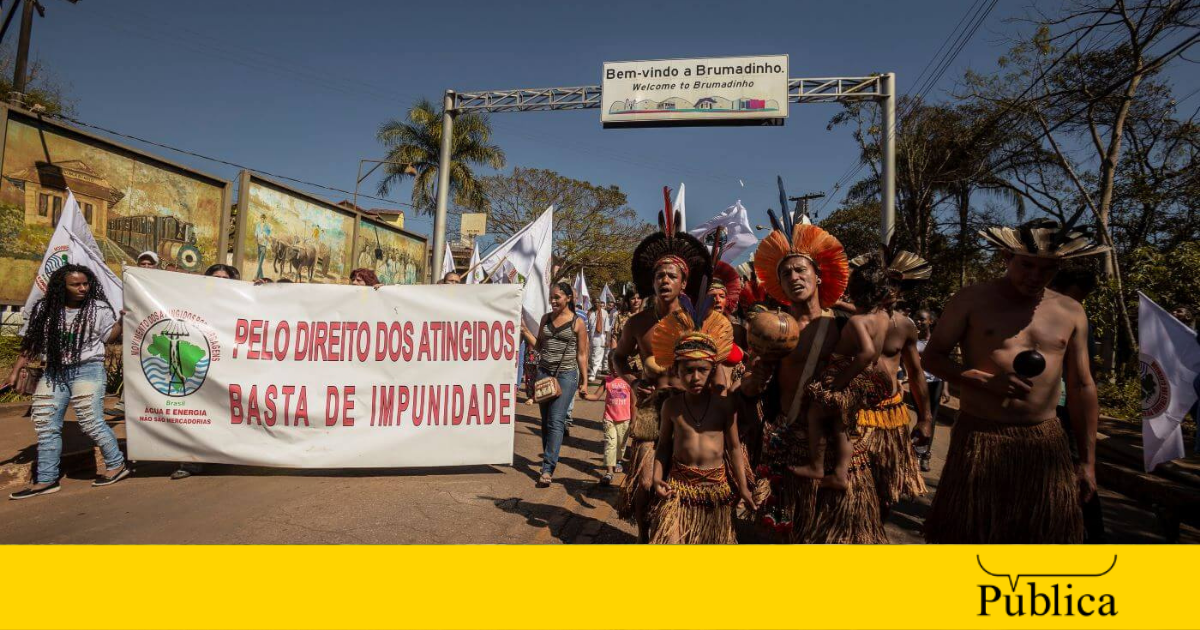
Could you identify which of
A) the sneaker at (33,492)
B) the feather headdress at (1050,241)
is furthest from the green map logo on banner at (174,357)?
the feather headdress at (1050,241)

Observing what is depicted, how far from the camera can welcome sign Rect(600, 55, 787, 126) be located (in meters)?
13.8

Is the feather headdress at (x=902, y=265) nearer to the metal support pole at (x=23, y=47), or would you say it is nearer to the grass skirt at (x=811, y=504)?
the grass skirt at (x=811, y=504)

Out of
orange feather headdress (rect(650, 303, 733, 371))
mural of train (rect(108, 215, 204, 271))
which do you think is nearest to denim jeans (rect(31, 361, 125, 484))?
orange feather headdress (rect(650, 303, 733, 371))

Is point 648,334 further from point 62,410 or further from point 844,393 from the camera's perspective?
point 62,410

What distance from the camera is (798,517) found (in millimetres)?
3123

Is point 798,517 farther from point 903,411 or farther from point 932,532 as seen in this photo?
point 903,411

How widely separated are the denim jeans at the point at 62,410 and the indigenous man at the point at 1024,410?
6028mm

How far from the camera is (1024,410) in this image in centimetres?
278

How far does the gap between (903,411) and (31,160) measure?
12108mm

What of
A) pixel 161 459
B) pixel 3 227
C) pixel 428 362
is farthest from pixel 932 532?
pixel 3 227

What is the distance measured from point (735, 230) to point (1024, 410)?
17.1ft

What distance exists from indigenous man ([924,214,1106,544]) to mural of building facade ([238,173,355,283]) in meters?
13.2

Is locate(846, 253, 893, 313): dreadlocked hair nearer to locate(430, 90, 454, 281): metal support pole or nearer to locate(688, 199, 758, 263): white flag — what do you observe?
locate(688, 199, 758, 263): white flag

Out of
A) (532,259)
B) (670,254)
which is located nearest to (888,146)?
(532,259)
